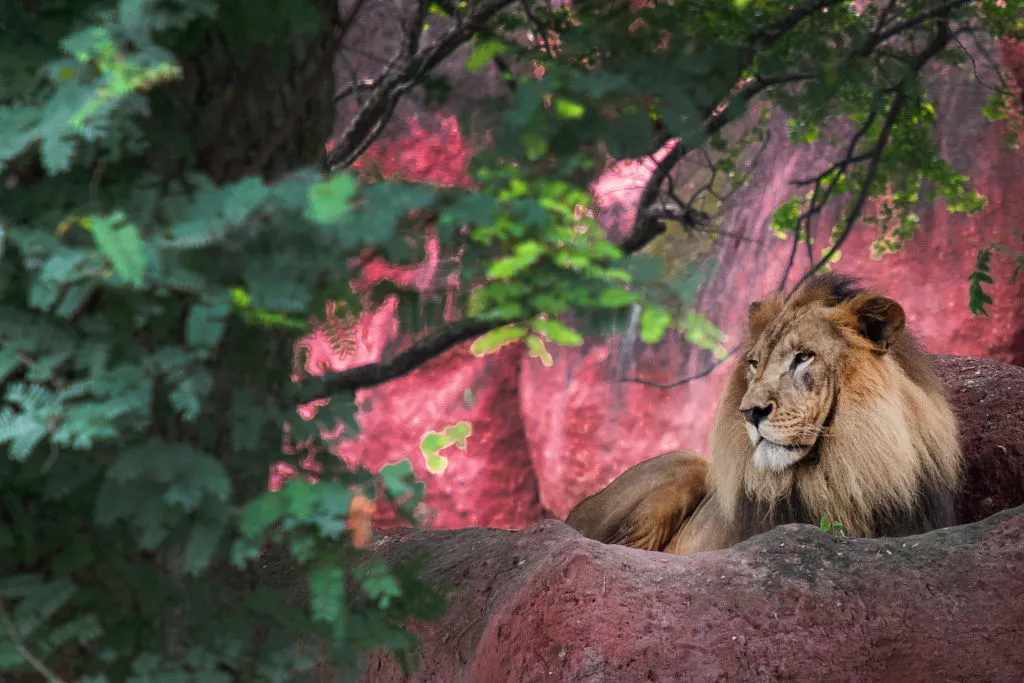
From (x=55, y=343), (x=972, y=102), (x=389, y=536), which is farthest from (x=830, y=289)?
(x=972, y=102)

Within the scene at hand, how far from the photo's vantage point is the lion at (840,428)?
12.5 ft

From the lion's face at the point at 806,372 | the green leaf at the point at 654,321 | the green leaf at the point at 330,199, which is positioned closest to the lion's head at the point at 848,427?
the lion's face at the point at 806,372

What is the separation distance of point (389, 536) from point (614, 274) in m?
2.28

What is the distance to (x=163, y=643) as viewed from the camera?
2293 mm

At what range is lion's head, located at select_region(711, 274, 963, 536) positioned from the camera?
3.81 metres

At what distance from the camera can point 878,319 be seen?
3.90 m

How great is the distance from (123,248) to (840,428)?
2.78 m

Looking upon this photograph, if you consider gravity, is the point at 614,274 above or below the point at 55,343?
above

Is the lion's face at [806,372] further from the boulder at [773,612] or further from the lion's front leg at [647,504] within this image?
the lion's front leg at [647,504]

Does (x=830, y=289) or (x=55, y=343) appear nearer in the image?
(x=55, y=343)

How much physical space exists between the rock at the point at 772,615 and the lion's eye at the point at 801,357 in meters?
0.80

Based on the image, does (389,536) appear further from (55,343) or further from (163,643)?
(55,343)

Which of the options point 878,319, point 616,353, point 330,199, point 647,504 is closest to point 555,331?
point 330,199

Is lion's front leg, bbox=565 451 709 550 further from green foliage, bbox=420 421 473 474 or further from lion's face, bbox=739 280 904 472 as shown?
green foliage, bbox=420 421 473 474
